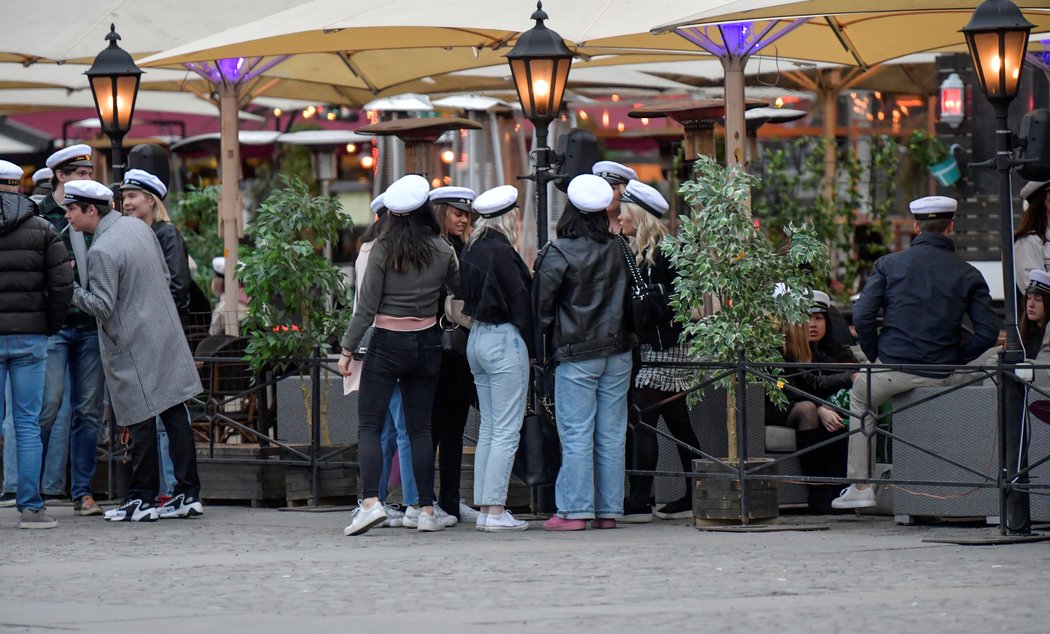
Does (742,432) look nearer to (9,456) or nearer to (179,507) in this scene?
(179,507)

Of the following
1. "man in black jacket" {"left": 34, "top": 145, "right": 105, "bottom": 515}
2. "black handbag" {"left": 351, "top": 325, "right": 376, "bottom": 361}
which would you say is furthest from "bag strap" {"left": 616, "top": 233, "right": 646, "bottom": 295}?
"man in black jacket" {"left": 34, "top": 145, "right": 105, "bottom": 515}

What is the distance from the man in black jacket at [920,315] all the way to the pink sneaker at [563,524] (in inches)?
57.1

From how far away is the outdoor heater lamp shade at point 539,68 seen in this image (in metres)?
10.5

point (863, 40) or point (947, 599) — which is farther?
point (863, 40)

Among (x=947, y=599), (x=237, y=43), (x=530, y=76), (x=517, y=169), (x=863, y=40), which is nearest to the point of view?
(x=947, y=599)

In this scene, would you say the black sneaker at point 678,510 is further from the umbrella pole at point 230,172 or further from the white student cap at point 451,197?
the umbrella pole at point 230,172

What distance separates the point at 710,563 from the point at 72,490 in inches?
170

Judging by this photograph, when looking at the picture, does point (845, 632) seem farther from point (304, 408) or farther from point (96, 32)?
point (96, 32)

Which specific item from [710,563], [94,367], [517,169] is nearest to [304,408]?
[94,367]

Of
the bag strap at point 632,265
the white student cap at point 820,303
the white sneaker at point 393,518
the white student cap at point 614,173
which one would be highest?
the white student cap at point 614,173

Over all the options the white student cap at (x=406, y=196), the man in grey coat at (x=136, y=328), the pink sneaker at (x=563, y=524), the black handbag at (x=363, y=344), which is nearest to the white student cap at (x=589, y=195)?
the white student cap at (x=406, y=196)

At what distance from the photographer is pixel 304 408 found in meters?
11.1

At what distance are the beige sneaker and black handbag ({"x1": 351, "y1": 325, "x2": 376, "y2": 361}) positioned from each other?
6.68 feet

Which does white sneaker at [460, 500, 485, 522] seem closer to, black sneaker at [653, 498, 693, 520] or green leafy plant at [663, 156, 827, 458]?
black sneaker at [653, 498, 693, 520]
